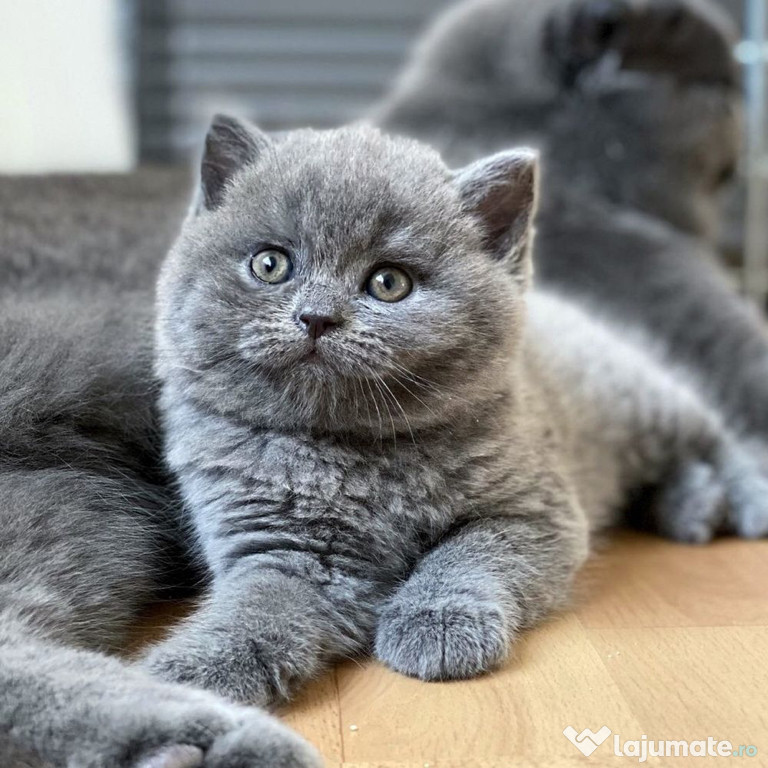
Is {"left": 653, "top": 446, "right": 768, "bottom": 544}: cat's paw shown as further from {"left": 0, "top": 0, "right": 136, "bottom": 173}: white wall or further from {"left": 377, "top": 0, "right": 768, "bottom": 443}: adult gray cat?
{"left": 0, "top": 0, "right": 136, "bottom": 173}: white wall

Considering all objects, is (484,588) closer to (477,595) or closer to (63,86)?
(477,595)

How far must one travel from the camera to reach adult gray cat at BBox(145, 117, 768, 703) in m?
1.16

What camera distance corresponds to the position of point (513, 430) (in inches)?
53.2

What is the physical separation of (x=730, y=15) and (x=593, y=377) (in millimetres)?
2079

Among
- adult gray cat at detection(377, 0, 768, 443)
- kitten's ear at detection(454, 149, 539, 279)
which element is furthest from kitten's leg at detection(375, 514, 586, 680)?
adult gray cat at detection(377, 0, 768, 443)

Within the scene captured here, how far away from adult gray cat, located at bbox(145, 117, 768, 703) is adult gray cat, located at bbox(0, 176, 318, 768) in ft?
0.25

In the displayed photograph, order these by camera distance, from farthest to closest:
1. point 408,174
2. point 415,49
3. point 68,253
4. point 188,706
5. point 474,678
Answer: point 415,49, point 68,253, point 408,174, point 474,678, point 188,706

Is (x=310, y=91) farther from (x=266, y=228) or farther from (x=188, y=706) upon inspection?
(x=188, y=706)

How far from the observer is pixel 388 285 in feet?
3.99

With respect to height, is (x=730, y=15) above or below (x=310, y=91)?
above

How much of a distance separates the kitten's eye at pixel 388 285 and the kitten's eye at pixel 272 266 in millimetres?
100

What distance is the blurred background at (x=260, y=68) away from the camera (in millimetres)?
3037

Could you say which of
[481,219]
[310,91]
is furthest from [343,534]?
[310,91]

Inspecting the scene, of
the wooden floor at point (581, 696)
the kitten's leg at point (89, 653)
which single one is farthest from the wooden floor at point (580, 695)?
the kitten's leg at point (89, 653)
